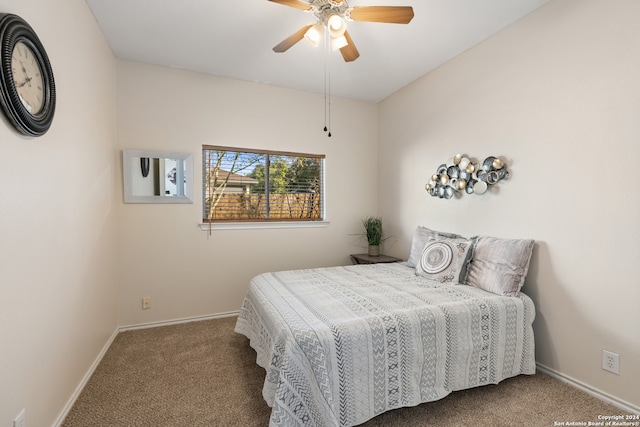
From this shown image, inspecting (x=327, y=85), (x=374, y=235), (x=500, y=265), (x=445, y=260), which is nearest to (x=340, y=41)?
(x=327, y=85)

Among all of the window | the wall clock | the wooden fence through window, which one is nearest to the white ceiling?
the window

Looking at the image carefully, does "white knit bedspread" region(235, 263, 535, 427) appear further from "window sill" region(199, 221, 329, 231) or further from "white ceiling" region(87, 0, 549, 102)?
"white ceiling" region(87, 0, 549, 102)

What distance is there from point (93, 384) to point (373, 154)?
12.1 ft

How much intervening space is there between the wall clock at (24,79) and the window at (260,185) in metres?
1.76

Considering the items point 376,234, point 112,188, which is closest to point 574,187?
point 376,234

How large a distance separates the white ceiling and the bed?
181 cm

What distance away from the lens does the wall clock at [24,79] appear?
116 cm

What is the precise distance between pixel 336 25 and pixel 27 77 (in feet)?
5.39

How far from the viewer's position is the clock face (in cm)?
125

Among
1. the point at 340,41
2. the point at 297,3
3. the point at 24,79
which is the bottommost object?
the point at 24,79

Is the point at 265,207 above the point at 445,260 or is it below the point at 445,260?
above

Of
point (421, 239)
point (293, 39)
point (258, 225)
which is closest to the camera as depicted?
point (293, 39)

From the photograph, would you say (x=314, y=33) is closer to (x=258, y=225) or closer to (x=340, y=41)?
(x=340, y=41)

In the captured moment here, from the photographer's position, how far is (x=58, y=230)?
1.65 metres
